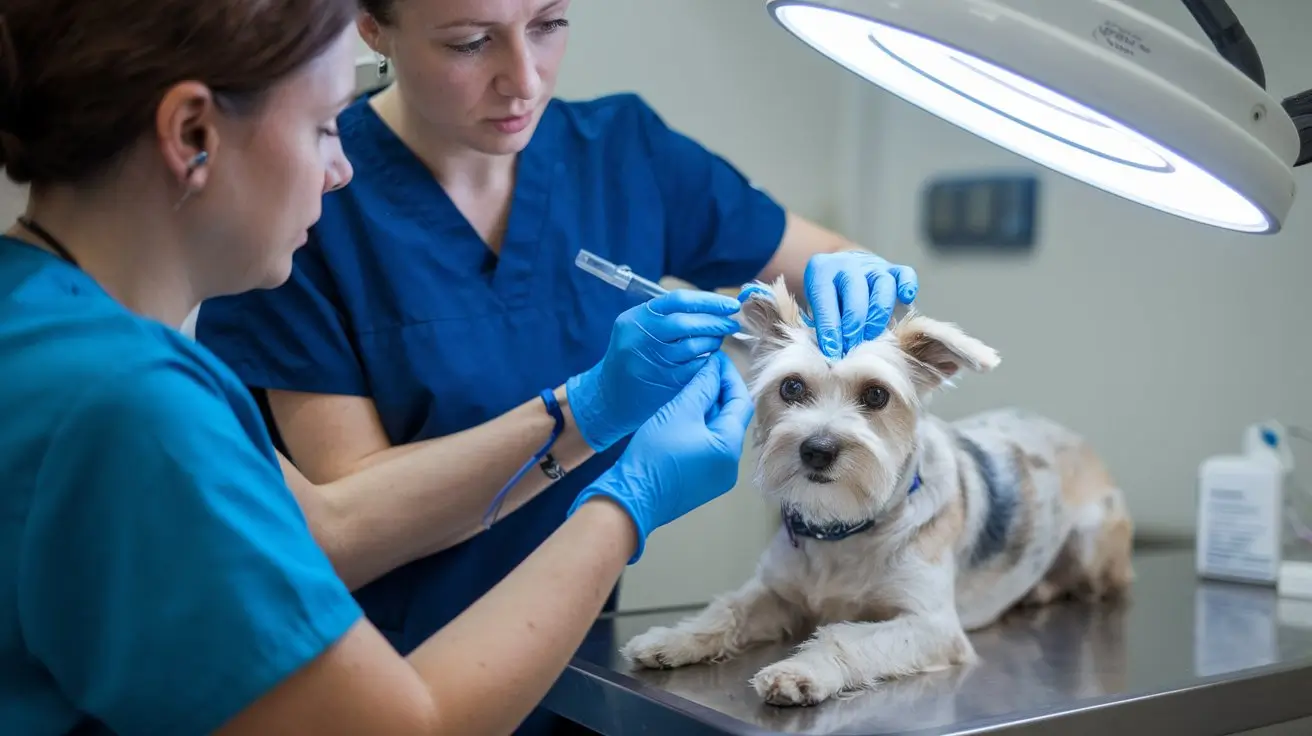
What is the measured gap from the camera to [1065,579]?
167 centimetres

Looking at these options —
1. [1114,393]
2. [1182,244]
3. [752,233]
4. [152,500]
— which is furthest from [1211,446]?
[152,500]

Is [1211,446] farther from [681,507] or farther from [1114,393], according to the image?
[681,507]

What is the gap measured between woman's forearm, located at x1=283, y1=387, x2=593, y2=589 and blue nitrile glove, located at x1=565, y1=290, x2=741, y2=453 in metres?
0.06

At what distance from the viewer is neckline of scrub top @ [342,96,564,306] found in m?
1.49

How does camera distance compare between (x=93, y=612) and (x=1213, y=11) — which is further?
(x=1213, y=11)

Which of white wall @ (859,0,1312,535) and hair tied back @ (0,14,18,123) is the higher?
hair tied back @ (0,14,18,123)

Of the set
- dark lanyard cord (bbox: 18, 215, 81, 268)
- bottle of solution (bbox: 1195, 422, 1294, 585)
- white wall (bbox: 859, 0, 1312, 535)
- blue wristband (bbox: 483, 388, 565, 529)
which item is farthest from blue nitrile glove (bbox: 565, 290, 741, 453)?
white wall (bbox: 859, 0, 1312, 535)

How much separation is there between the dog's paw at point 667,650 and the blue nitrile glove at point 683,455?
0.19m

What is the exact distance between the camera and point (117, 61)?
30.6 inches

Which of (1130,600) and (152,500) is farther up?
(152,500)

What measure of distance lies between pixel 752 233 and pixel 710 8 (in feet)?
2.91

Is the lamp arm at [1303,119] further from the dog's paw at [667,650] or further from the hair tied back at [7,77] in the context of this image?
the hair tied back at [7,77]

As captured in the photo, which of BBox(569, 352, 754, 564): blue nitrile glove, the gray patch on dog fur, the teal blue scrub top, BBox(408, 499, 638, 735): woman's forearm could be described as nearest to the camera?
the teal blue scrub top

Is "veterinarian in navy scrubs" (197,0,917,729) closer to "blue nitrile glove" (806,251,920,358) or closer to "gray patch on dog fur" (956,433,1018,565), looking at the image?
"blue nitrile glove" (806,251,920,358)
